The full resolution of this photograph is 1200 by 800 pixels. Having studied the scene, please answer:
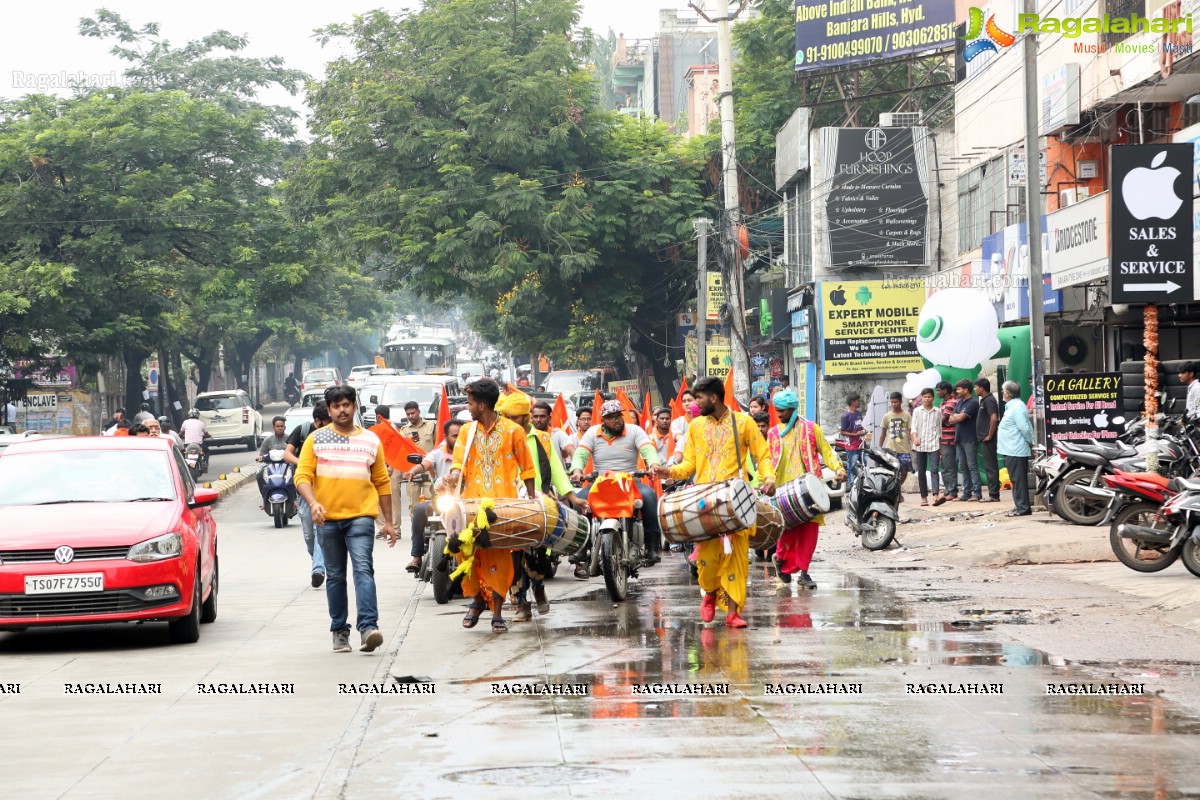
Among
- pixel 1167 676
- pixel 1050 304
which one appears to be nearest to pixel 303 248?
pixel 1050 304

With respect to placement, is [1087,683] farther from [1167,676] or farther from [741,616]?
[741,616]

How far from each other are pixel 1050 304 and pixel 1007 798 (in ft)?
63.5

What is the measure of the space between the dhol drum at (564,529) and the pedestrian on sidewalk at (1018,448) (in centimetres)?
794

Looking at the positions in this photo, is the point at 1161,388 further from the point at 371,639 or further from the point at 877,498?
the point at 371,639

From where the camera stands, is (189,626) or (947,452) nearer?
(189,626)

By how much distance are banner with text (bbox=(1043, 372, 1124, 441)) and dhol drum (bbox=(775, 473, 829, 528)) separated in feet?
20.9

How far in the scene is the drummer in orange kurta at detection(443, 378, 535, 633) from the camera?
10609 millimetres

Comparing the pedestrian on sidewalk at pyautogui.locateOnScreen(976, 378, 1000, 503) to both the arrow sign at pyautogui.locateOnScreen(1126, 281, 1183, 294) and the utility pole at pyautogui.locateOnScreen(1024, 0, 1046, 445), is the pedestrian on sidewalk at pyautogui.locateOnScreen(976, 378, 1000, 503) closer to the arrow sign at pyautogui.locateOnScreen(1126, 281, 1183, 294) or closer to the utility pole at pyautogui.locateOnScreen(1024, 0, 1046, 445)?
the utility pole at pyautogui.locateOnScreen(1024, 0, 1046, 445)

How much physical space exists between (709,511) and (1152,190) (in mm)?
8761

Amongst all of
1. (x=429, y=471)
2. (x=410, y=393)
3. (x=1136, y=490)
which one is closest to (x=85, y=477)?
(x=429, y=471)

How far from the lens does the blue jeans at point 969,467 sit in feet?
67.4

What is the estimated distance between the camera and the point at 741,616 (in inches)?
437

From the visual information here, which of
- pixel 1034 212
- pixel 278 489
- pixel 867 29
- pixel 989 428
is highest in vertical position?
pixel 867 29

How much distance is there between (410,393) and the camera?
123 feet
